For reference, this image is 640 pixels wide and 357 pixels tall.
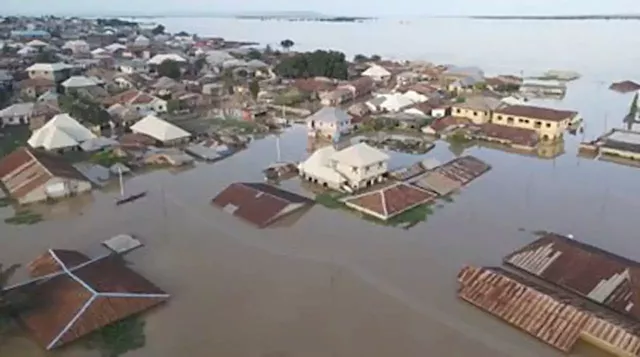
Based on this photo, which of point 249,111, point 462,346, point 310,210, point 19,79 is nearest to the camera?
point 462,346

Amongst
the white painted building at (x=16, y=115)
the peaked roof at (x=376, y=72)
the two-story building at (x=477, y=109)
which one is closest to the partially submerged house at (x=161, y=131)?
the white painted building at (x=16, y=115)

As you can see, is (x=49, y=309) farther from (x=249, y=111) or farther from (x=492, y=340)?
(x=249, y=111)

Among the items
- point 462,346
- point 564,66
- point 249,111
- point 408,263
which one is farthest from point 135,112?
point 564,66

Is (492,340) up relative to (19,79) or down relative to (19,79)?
down

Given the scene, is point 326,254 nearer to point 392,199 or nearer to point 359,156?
point 392,199

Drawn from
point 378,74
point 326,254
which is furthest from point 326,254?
point 378,74

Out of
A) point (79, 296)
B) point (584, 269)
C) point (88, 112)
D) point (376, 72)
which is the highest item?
point (376, 72)

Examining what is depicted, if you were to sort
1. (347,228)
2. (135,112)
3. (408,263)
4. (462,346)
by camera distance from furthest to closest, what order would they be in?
(135,112) → (347,228) → (408,263) → (462,346)

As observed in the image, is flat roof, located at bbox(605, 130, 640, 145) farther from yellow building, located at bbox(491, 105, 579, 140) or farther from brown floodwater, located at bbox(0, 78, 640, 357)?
brown floodwater, located at bbox(0, 78, 640, 357)
